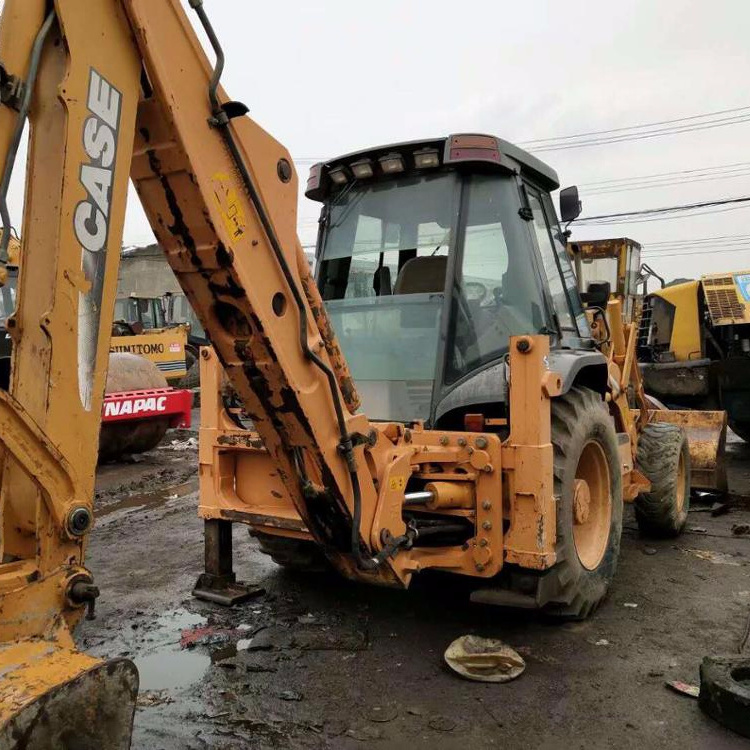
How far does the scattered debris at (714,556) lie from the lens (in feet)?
16.2

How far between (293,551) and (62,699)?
2.65m

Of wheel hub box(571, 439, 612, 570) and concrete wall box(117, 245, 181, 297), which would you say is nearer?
wheel hub box(571, 439, 612, 570)

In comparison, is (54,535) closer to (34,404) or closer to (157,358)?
(34,404)

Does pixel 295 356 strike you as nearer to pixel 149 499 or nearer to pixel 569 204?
pixel 569 204

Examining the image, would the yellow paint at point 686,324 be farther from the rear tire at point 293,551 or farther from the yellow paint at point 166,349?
the yellow paint at point 166,349

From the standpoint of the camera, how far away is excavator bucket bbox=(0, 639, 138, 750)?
1.60m

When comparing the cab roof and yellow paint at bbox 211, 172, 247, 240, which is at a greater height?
the cab roof

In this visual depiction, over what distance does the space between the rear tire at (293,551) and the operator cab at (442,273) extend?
929mm

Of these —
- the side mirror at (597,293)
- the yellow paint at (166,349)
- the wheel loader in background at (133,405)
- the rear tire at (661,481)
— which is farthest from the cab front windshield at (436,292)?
the yellow paint at (166,349)

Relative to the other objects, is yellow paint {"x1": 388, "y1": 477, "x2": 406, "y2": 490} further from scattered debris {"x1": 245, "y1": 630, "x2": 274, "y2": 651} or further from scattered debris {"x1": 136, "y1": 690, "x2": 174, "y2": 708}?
scattered debris {"x1": 136, "y1": 690, "x2": 174, "y2": 708}

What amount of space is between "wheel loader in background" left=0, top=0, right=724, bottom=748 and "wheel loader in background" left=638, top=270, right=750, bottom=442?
12.8ft

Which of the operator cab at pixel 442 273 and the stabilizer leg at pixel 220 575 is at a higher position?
the operator cab at pixel 442 273

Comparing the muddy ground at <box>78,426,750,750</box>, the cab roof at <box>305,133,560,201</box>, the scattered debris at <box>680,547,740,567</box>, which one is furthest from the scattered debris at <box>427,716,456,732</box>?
the scattered debris at <box>680,547,740,567</box>

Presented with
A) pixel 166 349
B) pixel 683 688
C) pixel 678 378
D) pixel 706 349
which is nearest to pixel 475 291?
pixel 683 688
